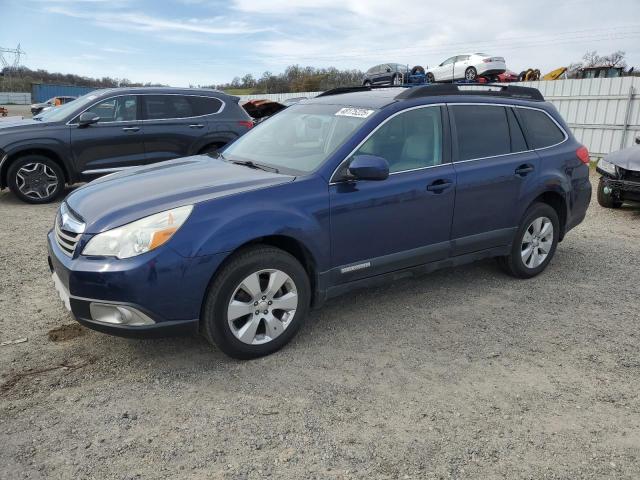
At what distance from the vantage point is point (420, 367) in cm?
341

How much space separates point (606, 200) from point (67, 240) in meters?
7.90

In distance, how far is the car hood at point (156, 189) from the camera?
3160mm

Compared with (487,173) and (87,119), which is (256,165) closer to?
(487,173)

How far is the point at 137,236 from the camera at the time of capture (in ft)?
9.89

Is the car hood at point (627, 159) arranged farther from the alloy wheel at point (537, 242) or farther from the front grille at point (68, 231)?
the front grille at point (68, 231)

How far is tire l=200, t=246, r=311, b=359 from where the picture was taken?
318cm

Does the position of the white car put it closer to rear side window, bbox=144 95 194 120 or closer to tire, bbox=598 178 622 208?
tire, bbox=598 178 622 208

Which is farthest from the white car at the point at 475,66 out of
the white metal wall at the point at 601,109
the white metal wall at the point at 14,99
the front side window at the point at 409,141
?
the white metal wall at the point at 14,99

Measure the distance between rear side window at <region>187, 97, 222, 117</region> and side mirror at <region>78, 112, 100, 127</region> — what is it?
1564mm

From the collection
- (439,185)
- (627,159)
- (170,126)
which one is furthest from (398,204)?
(170,126)

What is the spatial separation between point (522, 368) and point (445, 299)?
120cm

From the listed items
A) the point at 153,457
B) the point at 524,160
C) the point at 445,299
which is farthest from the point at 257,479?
the point at 524,160

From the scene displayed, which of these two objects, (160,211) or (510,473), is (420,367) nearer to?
(510,473)

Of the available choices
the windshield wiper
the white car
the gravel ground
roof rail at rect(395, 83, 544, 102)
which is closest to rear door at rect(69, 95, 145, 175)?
the gravel ground
